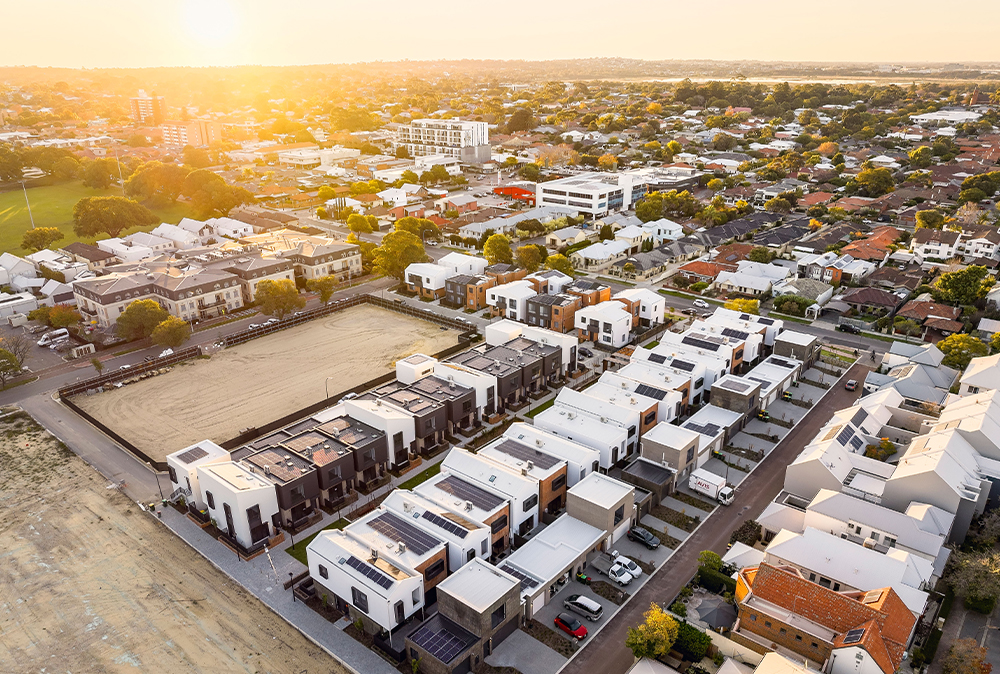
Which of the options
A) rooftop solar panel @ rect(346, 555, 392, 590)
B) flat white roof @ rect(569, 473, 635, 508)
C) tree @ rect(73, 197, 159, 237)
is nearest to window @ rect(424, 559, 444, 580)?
rooftop solar panel @ rect(346, 555, 392, 590)

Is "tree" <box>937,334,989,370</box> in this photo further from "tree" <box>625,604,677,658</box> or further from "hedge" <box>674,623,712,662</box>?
"tree" <box>625,604,677,658</box>

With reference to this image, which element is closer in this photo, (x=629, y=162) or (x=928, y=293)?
(x=928, y=293)

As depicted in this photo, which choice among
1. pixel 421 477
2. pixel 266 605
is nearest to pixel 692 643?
pixel 421 477

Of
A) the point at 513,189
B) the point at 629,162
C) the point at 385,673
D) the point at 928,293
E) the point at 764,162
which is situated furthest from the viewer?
the point at 629,162

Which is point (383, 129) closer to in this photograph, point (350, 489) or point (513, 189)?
point (513, 189)

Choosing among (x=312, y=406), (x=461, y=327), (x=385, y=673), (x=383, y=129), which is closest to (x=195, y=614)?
(x=385, y=673)

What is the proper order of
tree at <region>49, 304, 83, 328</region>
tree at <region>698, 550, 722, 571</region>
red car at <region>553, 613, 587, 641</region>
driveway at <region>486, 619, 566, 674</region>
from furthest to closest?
1. tree at <region>49, 304, 83, 328</region>
2. tree at <region>698, 550, 722, 571</region>
3. red car at <region>553, 613, 587, 641</region>
4. driveway at <region>486, 619, 566, 674</region>
